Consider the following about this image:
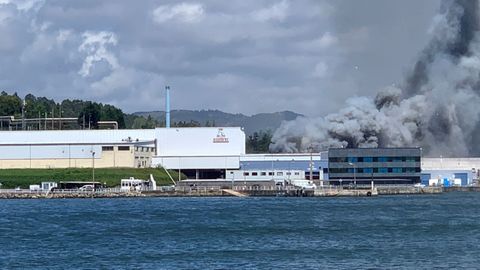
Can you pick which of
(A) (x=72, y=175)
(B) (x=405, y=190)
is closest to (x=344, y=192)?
(B) (x=405, y=190)

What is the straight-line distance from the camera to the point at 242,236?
62.9 meters

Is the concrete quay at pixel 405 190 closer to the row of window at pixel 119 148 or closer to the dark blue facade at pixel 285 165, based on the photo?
the dark blue facade at pixel 285 165

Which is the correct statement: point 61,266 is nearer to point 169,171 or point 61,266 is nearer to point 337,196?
point 337,196

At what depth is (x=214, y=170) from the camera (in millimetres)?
138500

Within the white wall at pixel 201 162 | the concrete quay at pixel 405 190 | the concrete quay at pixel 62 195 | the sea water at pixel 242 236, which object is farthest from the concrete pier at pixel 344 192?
the white wall at pixel 201 162

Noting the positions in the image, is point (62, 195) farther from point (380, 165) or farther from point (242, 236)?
point (242, 236)

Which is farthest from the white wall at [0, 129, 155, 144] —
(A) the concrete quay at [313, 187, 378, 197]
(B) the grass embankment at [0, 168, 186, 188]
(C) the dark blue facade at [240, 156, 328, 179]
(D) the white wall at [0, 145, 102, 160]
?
(A) the concrete quay at [313, 187, 378, 197]

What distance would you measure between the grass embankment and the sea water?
93.0ft

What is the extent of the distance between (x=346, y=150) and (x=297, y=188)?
15.1m

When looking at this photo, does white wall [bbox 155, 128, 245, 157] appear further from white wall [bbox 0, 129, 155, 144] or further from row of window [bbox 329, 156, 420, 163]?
row of window [bbox 329, 156, 420, 163]

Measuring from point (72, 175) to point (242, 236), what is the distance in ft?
232

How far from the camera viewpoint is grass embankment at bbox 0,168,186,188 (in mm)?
128250

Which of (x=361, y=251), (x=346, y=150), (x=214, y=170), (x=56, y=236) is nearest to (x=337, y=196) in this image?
(x=346, y=150)

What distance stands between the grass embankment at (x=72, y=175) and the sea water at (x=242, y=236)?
2835cm
